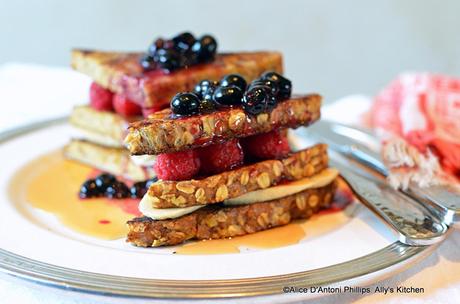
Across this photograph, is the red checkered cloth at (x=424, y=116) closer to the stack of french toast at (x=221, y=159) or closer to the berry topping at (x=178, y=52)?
the stack of french toast at (x=221, y=159)

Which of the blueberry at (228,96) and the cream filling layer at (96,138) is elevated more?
the blueberry at (228,96)

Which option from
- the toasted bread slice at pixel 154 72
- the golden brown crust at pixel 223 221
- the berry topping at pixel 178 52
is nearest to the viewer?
the golden brown crust at pixel 223 221

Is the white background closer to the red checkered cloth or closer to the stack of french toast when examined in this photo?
the red checkered cloth

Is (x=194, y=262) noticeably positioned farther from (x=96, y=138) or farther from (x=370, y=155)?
(x=96, y=138)

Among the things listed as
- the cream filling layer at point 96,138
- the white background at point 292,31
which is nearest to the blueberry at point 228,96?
the cream filling layer at point 96,138

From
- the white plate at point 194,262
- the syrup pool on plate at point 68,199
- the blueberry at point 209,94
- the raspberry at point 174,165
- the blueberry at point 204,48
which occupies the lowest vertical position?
the syrup pool on plate at point 68,199

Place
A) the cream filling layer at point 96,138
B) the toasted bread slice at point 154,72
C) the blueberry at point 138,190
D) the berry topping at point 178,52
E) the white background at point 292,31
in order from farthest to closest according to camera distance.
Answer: the white background at point 292,31, the cream filling layer at point 96,138, the berry topping at point 178,52, the toasted bread slice at point 154,72, the blueberry at point 138,190

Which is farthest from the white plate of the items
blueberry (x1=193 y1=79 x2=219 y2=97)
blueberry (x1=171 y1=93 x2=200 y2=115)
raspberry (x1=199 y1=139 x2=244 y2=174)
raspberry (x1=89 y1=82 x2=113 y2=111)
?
raspberry (x1=89 y1=82 x2=113 y2=111)

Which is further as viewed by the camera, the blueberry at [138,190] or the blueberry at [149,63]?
the blueberry at [149,63]
